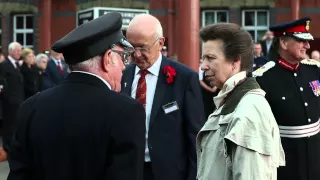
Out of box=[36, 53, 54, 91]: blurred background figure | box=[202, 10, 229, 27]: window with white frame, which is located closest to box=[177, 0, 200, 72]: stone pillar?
box=[36, 53, 54, 91]: blurred background figure

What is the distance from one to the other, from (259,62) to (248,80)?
7.05 metres

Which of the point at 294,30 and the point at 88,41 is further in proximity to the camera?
the point at 294,30

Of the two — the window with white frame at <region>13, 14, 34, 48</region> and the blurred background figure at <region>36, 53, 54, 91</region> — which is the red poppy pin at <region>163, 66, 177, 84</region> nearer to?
the blurred background figure at <region>36, 53, 54, 91</region>

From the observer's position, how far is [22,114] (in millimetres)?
2000

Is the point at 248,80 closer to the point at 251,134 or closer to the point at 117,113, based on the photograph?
the point at 251,134

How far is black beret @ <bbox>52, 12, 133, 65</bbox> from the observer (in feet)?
6.28

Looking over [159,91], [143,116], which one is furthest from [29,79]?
[143,116]

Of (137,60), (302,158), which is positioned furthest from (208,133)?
(302,158)

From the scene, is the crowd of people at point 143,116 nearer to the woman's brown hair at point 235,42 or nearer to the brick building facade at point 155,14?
the woman's brown hair at point 235,42

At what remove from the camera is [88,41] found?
6.27ft

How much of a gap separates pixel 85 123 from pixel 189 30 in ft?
30.0

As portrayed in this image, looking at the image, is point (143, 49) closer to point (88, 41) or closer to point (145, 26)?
point (145, 26)

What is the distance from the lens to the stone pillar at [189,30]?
35.1 feet

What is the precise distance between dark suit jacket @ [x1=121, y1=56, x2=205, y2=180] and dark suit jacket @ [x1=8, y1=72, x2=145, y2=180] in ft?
4.59
